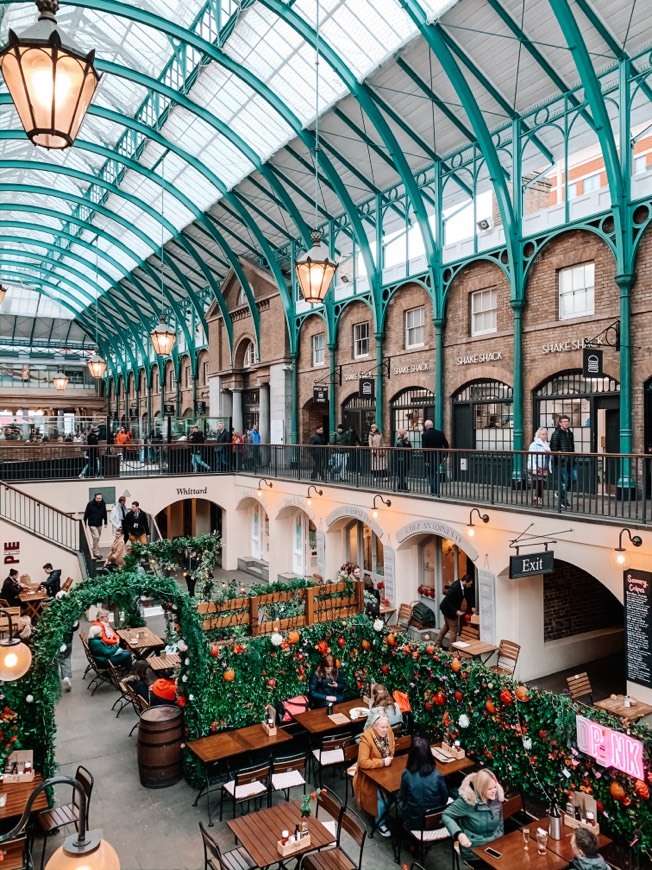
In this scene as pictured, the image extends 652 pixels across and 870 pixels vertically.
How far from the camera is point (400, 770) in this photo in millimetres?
7629

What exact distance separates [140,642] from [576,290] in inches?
465

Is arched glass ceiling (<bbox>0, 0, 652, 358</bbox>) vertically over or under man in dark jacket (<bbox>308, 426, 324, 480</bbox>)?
over

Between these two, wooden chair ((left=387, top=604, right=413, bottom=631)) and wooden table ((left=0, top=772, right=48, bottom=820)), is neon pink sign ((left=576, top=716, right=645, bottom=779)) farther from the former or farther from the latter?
wooden chair ((left=387, top=604, right=413, bottom=631))

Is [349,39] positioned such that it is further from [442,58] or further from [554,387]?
[554,387]

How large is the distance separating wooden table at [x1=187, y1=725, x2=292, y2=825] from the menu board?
537 centimetres

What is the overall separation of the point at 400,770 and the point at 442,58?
13373mm

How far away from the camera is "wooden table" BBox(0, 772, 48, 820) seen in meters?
6.64

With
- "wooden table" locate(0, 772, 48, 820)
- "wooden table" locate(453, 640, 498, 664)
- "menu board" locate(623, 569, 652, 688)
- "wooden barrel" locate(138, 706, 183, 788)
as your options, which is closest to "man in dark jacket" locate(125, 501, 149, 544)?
"wooden barrel" locate(138, 706, 183, 788)

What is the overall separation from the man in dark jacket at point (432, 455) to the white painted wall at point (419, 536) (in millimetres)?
466

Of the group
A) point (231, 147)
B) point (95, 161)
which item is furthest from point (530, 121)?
point (95, 161)

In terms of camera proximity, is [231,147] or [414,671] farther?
[231,147]

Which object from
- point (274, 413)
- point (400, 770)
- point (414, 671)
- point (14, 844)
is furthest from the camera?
point (274, 413)

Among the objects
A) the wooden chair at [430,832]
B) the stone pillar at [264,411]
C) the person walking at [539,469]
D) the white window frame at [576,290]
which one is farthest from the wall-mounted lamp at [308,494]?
the wooden chair at [430,832]

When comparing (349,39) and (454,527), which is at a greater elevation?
(349,39)
